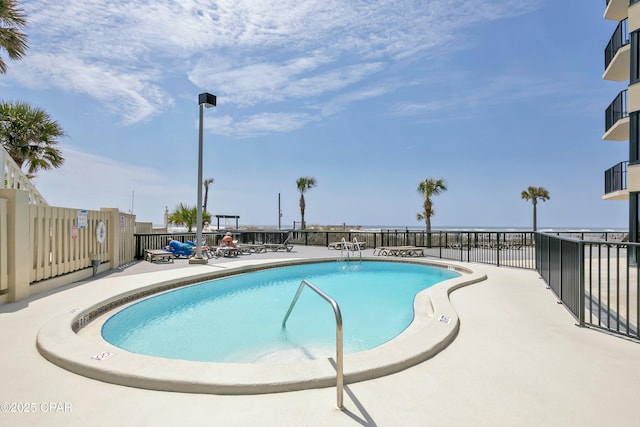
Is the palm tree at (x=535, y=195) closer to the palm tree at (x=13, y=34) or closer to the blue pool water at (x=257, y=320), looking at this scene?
the blue pool water at (x=257, y=320)

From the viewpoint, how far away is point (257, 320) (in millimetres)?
5250

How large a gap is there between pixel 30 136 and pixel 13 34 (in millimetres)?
5185

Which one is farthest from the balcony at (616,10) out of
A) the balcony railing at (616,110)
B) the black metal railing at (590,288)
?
Answer: the black metal railing at (590,288)

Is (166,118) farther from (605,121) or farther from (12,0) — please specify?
(605,121)

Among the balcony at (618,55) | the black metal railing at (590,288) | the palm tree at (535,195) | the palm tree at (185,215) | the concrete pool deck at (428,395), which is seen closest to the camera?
the concrete pool deck at (428,395)

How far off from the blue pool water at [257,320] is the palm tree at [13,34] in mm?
8658

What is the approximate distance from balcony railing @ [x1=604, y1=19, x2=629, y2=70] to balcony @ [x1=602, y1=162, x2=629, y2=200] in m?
4.08

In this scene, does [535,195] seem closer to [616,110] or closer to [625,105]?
[616,110]

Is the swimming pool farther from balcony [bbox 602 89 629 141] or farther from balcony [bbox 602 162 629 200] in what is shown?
balcony [bbox 602 89 629 141]

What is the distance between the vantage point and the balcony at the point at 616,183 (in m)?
11.2

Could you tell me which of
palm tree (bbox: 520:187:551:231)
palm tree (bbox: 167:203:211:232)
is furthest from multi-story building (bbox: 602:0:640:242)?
palm tree (bbox: 167:203:211:232)

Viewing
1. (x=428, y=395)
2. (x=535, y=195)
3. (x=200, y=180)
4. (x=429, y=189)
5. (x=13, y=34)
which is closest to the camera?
(x=428, y=395)

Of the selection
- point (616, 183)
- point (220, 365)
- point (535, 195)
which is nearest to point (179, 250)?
point (220, 365)

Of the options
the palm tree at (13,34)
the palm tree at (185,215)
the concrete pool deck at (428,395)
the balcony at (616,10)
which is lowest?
the concrete pool deck at (428,395)
